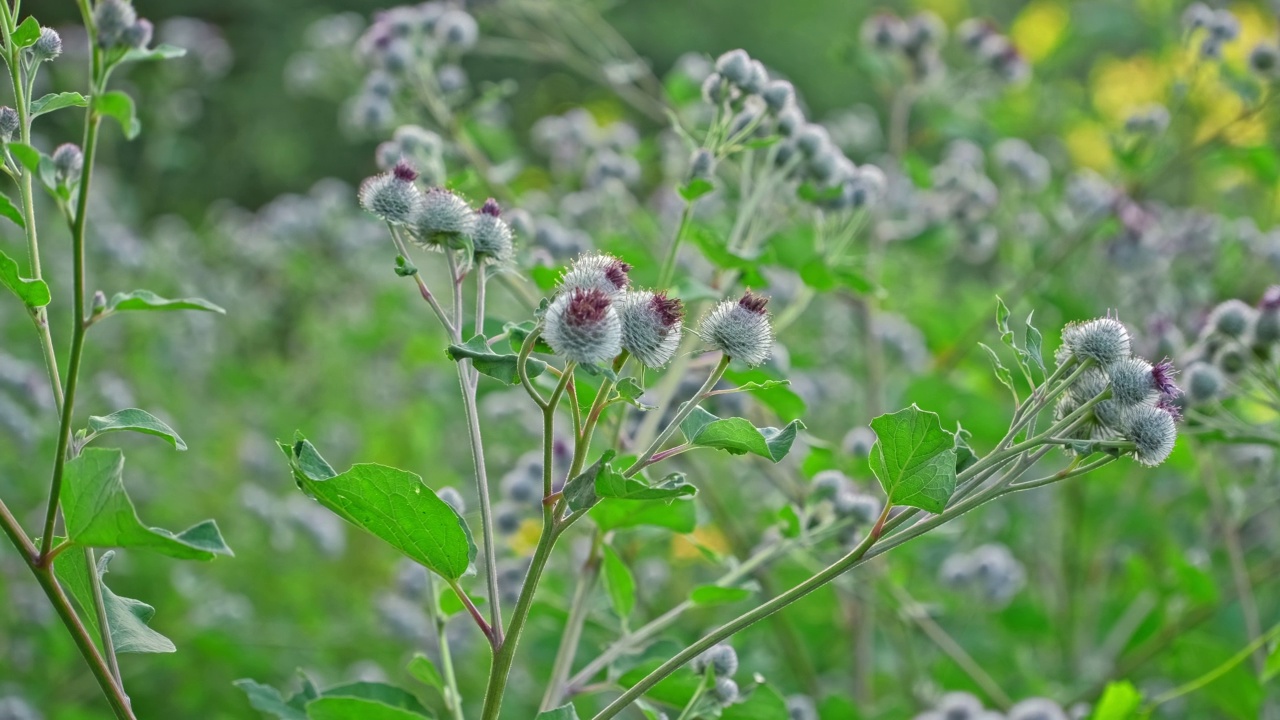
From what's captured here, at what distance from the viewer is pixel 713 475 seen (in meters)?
5.59

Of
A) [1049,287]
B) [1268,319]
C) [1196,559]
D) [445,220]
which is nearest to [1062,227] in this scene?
[1049,287]

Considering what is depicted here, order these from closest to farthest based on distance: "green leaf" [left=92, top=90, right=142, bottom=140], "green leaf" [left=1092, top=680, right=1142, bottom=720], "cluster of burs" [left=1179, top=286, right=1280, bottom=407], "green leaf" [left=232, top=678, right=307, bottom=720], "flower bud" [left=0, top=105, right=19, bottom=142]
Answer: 1. "green leaf" [left=92, top=90, right=142, bottom=140]
2. "flower bud" [left=0, top=105, right=19, bottom=142]
3. "green leaf" [left=232, top=678, right=307, bottom=720]
4. "green leaf" [left=1092, top=680, right=1142, bottom=720]
5. "cluster of burs" [left=1179, top=286, right=1280, bottom=407]

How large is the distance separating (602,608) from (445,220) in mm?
1064

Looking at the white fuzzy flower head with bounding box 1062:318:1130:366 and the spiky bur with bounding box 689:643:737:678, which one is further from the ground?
the white fuzzy flower head with bounding box 1062:318:1130:366

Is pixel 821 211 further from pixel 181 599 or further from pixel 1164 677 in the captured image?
pixel 181 599

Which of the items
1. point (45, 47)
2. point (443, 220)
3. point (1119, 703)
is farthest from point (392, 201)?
point (1119, 703)

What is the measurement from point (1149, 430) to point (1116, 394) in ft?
0.20

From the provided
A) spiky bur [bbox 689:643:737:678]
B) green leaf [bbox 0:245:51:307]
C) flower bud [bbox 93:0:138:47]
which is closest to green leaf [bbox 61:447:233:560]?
green leaf [bbox 0:245:51:307]

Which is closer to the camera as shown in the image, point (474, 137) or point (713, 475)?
point (474, 137)

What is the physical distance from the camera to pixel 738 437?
145 cm

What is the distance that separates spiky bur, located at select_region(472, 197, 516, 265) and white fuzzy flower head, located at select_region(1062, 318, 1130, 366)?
2.66ft

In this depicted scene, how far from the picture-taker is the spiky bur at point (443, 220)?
1.62m

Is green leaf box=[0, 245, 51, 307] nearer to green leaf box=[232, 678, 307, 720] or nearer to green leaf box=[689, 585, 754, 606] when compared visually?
green leaf box=[232, 678, 307, 720]

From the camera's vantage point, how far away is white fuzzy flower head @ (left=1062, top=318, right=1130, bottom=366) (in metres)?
1.54
